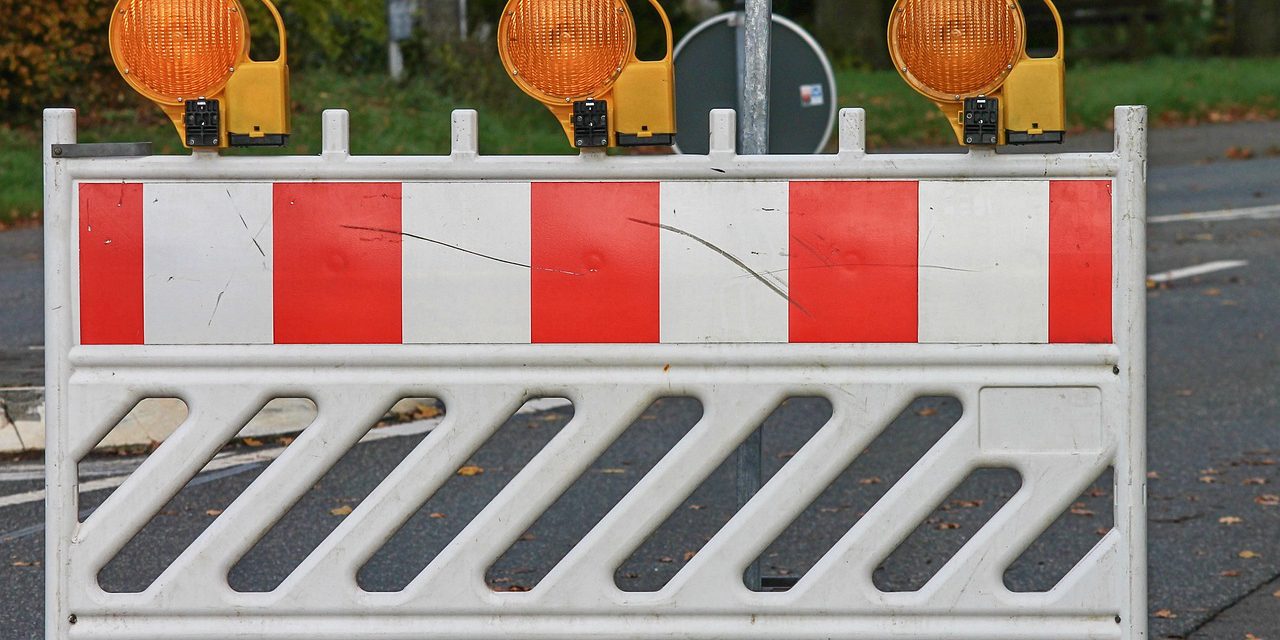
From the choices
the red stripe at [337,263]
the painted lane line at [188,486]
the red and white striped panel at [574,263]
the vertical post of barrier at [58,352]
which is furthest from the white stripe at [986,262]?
the painted lane line at [188,486]

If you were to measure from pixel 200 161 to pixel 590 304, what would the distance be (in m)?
0.73

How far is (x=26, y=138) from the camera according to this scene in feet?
59.8

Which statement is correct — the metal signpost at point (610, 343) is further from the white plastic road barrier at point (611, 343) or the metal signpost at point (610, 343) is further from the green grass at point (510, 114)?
the green grass at point (510, 114)

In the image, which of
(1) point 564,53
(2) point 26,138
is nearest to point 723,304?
(1) point 564,53

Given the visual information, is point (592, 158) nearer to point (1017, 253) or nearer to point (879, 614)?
point (1017, 253)

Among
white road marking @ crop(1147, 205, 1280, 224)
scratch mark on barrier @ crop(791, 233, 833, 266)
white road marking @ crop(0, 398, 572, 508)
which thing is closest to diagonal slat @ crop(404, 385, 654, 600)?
scratch mark on barrier @ crop(791, 233, 833, 266)

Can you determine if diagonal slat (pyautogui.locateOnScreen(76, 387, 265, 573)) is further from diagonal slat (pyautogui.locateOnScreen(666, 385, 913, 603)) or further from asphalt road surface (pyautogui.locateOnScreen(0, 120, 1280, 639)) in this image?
asphalt road surface (pyautogui.locateOnScreen(0, 120, 1280, 639))

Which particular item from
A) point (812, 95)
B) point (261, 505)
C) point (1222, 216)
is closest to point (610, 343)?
point (261, 505)

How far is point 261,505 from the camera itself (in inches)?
122

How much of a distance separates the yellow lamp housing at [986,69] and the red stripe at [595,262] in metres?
0.53

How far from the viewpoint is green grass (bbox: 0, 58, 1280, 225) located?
17.9 metres

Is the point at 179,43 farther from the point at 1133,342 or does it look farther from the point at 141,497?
the point at 1133,342

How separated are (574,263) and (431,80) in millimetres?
18461

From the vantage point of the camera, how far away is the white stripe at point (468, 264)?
305 centimetres
